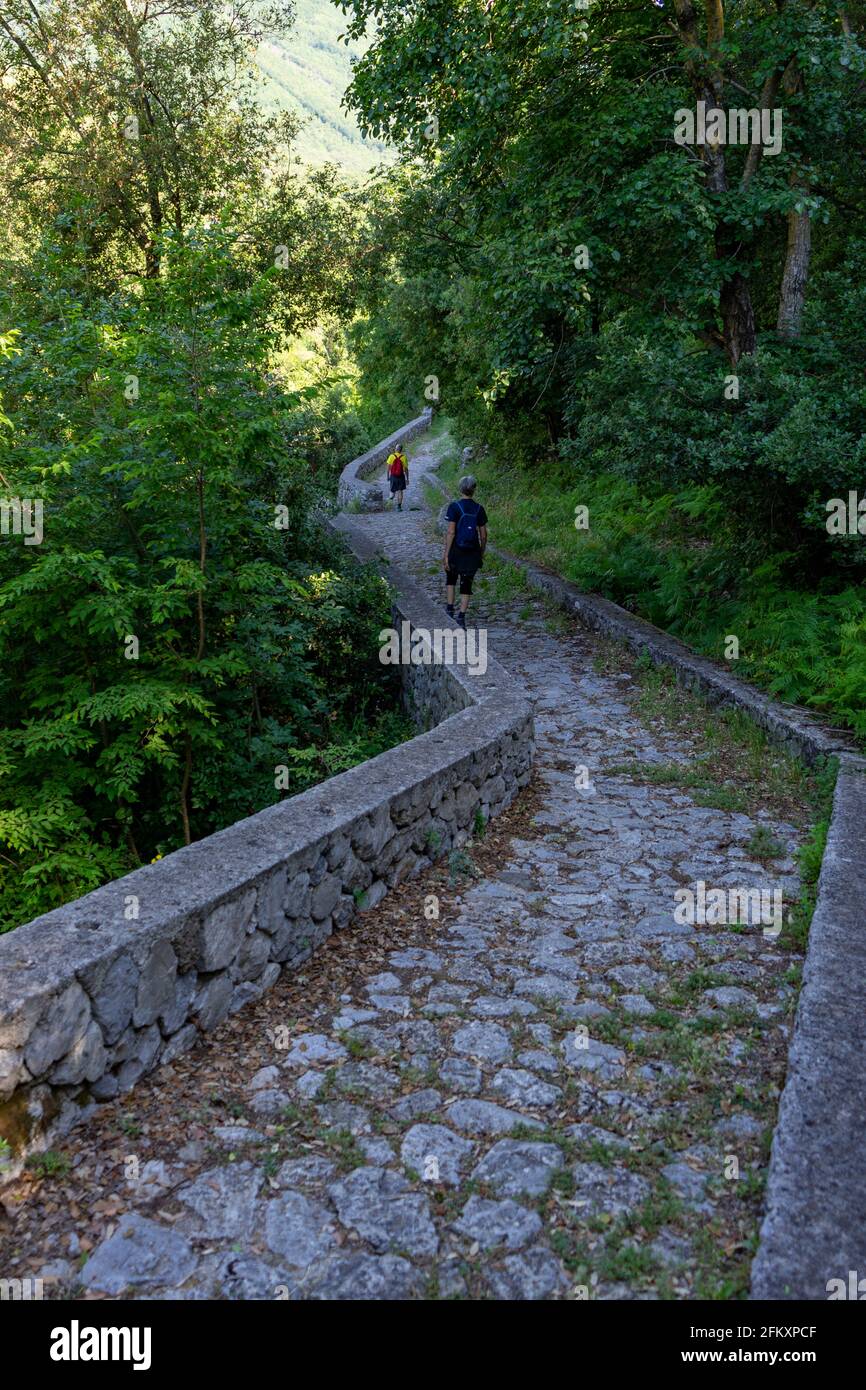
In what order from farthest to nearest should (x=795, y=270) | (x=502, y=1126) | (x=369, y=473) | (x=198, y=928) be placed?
(x=369, y=473) < (x=795, y=270) < (x=198, y=928) < (x=502, y=1126)

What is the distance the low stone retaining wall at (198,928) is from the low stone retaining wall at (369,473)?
12918mm

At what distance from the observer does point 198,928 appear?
3838 mm

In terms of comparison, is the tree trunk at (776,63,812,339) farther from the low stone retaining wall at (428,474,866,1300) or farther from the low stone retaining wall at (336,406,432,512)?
the low stone retaining wall at (336,406,432,512)

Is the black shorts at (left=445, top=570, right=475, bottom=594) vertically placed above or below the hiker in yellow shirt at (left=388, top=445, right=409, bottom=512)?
below

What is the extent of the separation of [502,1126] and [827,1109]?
109 centimetres

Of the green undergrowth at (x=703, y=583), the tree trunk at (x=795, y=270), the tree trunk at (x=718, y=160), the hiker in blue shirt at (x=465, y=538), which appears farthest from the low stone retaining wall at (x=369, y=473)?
the tree trunk at (x=795, y=270)

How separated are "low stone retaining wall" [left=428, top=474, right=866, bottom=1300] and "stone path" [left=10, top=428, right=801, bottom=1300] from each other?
0.58ft

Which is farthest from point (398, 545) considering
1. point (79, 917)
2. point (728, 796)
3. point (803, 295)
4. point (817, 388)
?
point (79, 917)

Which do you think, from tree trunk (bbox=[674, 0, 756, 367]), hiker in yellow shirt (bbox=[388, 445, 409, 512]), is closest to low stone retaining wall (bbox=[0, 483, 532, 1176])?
tree trunk (bbox=[674, 0, 756, 367])

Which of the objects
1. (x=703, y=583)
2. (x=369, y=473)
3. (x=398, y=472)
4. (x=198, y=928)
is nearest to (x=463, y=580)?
(x=703, y=583)

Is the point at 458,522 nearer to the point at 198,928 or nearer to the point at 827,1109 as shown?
the point at 198,928

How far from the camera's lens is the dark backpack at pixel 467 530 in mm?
10445

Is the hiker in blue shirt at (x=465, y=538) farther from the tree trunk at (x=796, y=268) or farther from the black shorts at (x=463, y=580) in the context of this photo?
the tree trunk at (x=796, y=268)

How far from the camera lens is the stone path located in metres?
2.74
